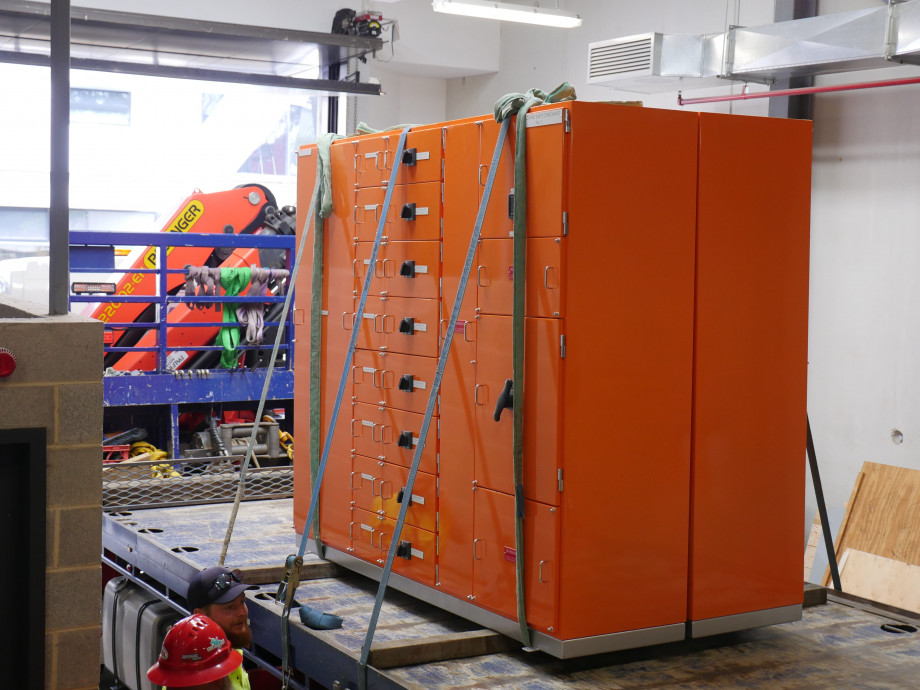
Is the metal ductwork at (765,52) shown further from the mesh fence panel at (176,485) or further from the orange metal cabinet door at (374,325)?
the mesh fence panel at (176,485)

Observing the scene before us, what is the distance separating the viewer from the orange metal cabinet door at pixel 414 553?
4797 mm

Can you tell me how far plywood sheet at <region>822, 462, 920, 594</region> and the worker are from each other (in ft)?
15.6

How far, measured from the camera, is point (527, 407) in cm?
417

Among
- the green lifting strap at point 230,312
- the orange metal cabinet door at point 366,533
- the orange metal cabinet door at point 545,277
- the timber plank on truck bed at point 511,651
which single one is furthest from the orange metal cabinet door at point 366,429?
the green lifting strap at point 230,312

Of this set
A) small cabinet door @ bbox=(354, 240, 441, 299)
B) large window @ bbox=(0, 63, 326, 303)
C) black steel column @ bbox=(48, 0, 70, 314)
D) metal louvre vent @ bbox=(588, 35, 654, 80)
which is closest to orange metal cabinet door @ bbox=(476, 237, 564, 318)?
small cabinet door @ bbox=(354, 240, 441, 299)

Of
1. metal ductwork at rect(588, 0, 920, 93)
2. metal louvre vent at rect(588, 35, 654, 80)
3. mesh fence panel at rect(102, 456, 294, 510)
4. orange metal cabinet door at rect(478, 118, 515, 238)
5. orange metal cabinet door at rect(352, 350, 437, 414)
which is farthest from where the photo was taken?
metal louvre vent at rect(588, 35, 654, 80)

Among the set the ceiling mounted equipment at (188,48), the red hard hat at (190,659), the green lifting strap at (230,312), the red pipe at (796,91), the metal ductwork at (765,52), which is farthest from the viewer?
the ceiling mounted equipment at (188,48)

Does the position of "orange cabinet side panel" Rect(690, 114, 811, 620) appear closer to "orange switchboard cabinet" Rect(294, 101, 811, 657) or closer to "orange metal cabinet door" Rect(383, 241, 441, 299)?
"orange switchboard cabinet" Rect(294, 101, 811, 657)

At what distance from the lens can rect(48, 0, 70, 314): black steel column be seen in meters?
2.99

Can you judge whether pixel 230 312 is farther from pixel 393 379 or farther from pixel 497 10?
pixel 393 379

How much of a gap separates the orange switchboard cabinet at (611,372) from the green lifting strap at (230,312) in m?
4.04

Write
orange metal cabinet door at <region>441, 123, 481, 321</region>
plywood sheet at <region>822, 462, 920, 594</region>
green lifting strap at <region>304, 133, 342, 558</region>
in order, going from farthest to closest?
plywood sheet at <region>822, 462, 920, 594</region>
green lifting strap at <region>304, 133, 342, 558</region>
orange metal cabinet door at <region>441, 123, 481, 321</region>

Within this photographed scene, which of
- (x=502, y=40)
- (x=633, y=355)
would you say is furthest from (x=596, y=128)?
(x=502, y=40)

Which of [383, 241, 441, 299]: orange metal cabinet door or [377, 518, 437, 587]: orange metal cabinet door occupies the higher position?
[383, 241, 441, 299]: orange metal cabinet door
